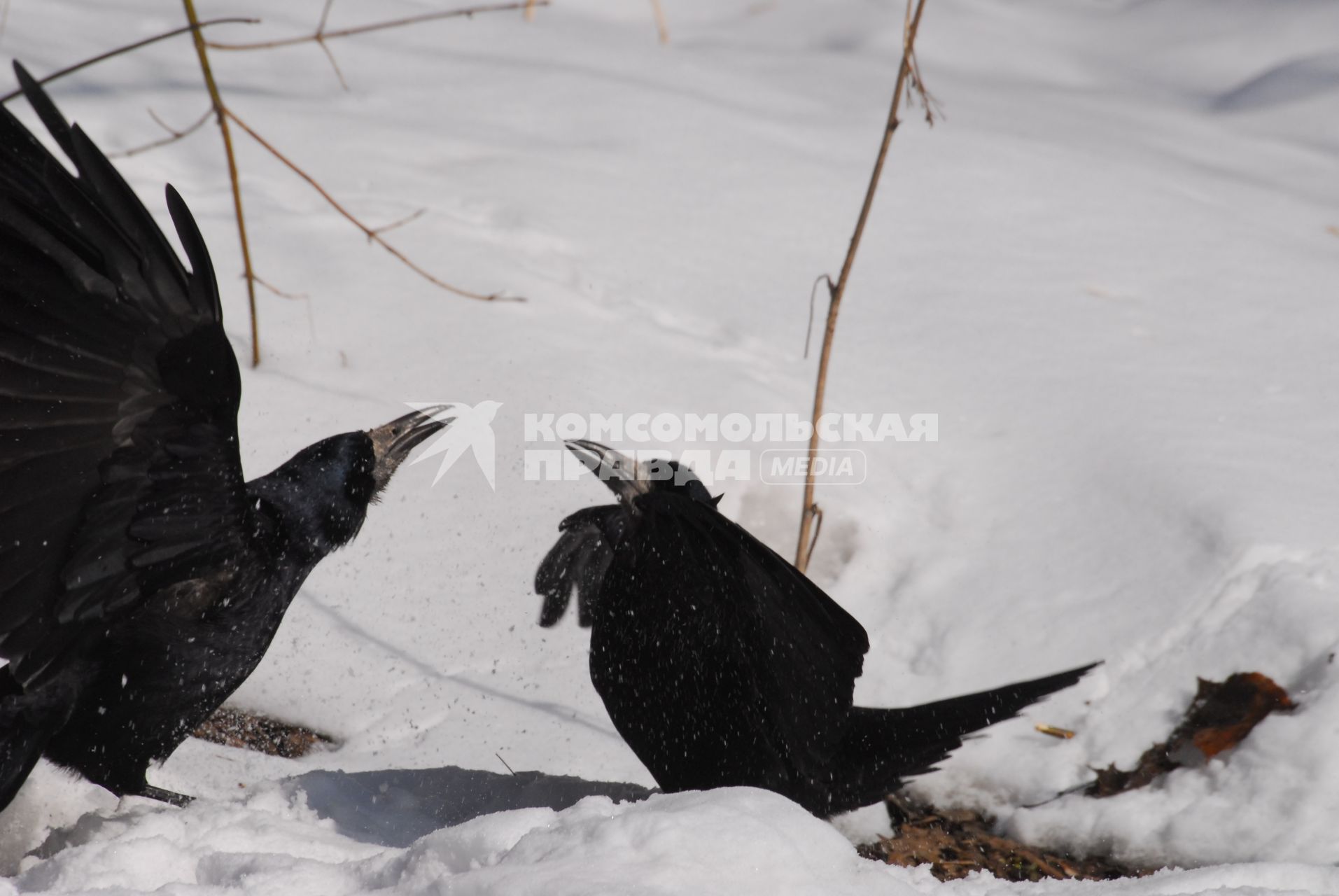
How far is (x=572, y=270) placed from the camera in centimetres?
443

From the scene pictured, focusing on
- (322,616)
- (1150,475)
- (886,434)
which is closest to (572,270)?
(886,434)

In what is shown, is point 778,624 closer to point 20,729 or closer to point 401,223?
point 20,729

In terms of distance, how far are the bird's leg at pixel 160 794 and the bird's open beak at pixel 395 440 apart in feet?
2.25

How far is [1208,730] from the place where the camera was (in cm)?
258

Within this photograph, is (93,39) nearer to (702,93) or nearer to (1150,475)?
(702,93)

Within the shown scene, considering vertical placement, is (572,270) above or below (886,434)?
above

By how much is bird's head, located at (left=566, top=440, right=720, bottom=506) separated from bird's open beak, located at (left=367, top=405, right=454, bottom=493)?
1.13 ft

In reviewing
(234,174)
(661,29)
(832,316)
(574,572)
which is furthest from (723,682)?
(661,29)

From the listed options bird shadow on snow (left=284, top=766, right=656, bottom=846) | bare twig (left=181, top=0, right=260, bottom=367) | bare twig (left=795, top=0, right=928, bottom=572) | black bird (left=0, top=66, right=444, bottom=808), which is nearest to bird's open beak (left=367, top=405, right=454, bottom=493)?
black bird (left=0, top=66, right=444, bottom=808)

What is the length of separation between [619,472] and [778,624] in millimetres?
440

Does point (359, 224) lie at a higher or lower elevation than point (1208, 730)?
higher

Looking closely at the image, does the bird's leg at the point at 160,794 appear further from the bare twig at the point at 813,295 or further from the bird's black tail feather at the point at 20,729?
the bare twig at the point at 813,295

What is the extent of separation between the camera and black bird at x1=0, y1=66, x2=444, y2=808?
1.83 meters

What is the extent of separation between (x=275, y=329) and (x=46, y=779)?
77.6 inches
